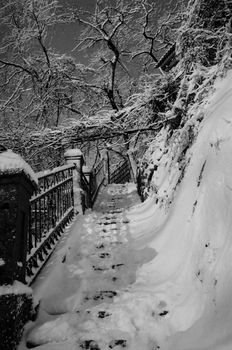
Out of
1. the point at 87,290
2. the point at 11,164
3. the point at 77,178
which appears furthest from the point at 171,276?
the point at 77,178

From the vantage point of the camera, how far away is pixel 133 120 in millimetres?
7840

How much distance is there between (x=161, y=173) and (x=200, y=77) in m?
2.21

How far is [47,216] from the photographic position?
5141 millimetres

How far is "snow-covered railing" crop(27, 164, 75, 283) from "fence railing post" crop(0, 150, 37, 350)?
1.98 ft

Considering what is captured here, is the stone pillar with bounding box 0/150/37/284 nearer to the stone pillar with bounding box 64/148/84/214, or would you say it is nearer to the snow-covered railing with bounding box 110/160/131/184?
the stone pillar with bounding box 64/148/84/214

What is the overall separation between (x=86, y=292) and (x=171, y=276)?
3.35 ft

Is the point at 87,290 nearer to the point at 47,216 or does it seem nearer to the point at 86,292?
the point at 86,292

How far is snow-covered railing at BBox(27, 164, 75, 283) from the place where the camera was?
388 centimetres

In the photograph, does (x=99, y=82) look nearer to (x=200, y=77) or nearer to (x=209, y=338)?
(x=200, y=77)

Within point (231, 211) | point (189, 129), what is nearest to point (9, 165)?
point (231, 211)

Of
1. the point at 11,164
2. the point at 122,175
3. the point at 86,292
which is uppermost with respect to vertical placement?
the point at 11,164

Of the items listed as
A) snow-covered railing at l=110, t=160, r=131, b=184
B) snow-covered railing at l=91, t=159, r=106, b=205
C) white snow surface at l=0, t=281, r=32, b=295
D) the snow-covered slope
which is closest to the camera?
the snow-covered slope

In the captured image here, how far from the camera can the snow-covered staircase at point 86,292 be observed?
2.72m

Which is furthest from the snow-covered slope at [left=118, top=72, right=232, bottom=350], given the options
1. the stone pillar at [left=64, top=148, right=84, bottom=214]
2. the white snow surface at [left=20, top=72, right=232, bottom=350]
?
the stone pillar at [left=64, top=148, right=84, bottom=214]
